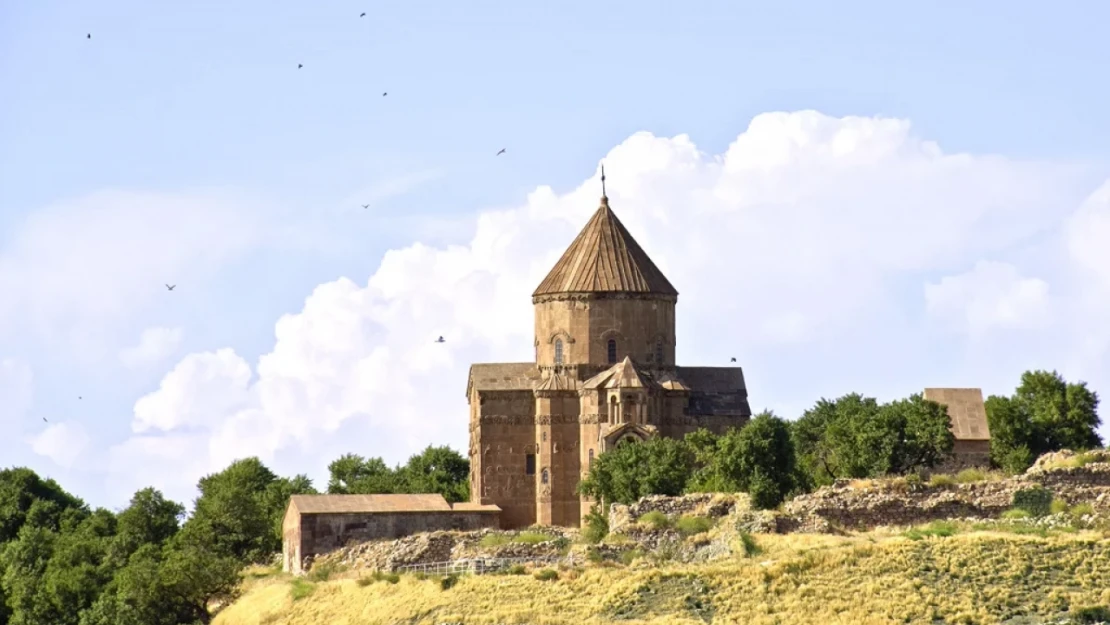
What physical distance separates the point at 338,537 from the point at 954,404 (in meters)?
21.5

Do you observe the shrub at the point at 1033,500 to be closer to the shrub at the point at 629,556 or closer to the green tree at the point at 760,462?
the green tree at the point at 760,462

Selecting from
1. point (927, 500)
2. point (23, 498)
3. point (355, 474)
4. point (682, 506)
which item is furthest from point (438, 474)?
point (927, 500)

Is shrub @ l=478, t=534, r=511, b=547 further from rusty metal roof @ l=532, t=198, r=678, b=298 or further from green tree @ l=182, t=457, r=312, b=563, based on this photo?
rusty metal roof @ l=532, t=198, r=678, b=298

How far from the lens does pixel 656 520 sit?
212 feet

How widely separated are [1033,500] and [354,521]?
882 inches

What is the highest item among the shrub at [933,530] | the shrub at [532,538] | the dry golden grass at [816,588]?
the shrub at [532,538]

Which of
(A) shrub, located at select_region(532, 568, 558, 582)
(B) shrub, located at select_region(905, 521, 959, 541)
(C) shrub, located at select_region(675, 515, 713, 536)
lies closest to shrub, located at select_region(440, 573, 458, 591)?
(A) shrub, located at select_region(532, 568, 558, 582)

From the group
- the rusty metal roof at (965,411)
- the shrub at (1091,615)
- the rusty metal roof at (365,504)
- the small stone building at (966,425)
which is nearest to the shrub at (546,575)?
the shrub at (1091,615)

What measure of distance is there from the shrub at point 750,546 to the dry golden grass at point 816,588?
0.16 meters

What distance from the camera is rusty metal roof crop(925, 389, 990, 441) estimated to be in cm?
7731

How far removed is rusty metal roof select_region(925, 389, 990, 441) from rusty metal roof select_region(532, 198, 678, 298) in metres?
12.0

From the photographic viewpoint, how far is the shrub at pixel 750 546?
58875mm

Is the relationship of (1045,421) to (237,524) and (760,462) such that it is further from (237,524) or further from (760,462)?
(237,524)

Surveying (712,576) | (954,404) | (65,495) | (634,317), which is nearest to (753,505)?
(712,576)
